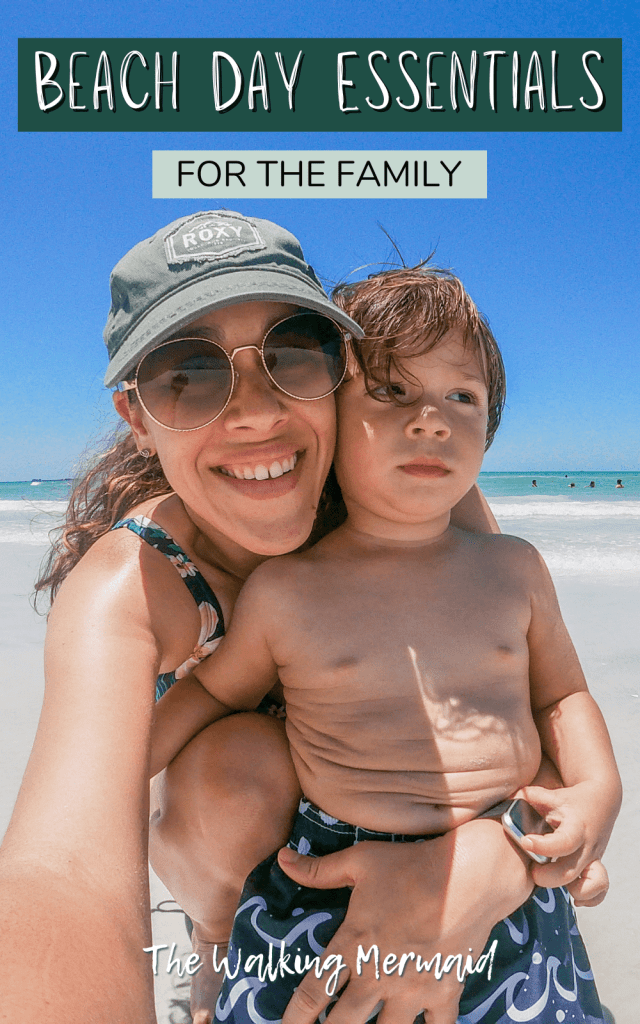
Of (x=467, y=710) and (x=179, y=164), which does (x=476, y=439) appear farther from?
(x=179, y=164)

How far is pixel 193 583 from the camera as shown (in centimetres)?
168

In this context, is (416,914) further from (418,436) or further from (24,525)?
(24,525)

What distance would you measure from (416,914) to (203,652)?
77 centimetres

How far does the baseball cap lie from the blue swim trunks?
117cm

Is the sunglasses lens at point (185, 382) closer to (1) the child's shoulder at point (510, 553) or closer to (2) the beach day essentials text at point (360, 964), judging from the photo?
(1) the child's shoulder at point (510, 553)

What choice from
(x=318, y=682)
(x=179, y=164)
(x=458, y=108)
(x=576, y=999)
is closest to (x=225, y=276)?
(x=318, y=682)

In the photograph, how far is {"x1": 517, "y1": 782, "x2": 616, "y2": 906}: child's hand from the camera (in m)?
1.46

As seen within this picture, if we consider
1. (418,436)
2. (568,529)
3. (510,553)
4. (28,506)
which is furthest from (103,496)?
(28,506)

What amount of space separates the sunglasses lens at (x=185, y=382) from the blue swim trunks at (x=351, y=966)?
0.99 metres

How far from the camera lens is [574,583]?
7.40 meters

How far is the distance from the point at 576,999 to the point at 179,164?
361 centimetres

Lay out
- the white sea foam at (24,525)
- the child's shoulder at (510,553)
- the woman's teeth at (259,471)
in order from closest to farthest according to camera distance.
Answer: the woman's teeth at (259,471), the child's shoulder at (510,553), the white sea foam at (24,525)

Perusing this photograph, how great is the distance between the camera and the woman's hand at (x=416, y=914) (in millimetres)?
1360

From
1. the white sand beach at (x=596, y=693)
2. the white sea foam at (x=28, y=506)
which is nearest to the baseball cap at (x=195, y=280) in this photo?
the white sand beach at (x=596, y=693)
